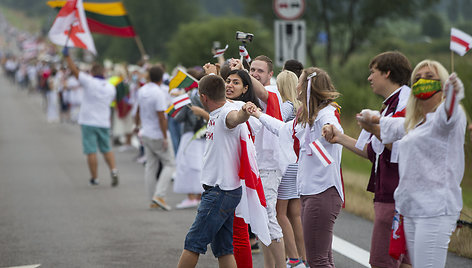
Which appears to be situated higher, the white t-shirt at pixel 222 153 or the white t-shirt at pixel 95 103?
the white t-shirt at pixel 222 153

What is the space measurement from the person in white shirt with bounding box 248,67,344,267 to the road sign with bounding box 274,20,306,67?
757 cm

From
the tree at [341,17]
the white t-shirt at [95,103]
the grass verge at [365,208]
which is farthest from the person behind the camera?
the tree at [341,17]

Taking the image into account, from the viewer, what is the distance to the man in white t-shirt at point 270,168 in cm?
625

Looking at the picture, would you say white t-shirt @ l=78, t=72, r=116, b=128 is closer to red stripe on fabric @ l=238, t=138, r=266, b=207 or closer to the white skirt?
the white skirt

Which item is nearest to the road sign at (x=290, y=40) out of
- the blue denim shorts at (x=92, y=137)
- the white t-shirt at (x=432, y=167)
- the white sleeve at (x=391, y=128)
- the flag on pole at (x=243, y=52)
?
the blue denim shorts at (x=92, y=137)

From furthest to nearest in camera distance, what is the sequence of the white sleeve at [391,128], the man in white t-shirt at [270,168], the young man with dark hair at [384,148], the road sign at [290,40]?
the road sign at [290,40]
the man in white t-shirt at [270,168]
the young man with dark hair at [384,148]
the white sleeve at [391,128]

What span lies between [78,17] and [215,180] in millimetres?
7123

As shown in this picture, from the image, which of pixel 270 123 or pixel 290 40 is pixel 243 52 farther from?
pixel 290 40

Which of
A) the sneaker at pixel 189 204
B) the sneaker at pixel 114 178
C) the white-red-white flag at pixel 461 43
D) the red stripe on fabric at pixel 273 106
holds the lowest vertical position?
the sneaker at pixel 114 178

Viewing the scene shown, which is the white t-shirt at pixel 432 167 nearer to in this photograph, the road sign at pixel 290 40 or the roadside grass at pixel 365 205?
the roadside grass at pixel 365 205

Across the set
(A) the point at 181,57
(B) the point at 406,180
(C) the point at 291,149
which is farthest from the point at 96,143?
(A) the point at 181,57

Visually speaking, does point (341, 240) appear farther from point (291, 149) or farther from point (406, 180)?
point (406, 180)

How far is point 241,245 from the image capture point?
19.3 feet

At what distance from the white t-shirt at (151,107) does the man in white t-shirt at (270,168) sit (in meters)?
4.11
